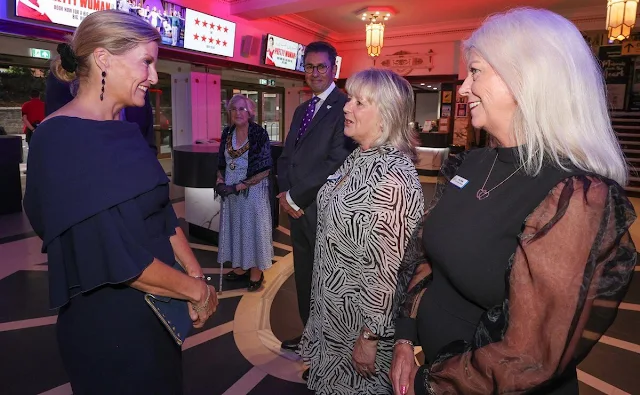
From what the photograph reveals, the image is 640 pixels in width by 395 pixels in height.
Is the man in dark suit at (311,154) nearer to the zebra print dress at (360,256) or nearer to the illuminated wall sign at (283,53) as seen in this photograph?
the zebra print dress at (360,256)

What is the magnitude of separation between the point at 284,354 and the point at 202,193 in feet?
9.04

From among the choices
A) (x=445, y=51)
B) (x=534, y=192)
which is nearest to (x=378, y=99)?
(x=534, y=192)

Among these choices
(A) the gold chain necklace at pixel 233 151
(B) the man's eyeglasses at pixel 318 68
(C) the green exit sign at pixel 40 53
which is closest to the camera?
(B) the man's eyeglasses at pixel 318 68

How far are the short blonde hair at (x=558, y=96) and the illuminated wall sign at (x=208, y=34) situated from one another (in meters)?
6.91

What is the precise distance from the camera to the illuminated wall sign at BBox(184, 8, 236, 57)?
698cm

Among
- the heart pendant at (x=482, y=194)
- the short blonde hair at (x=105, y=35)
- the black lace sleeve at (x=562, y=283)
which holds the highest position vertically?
the short blonde hair at (x=105, y=35)

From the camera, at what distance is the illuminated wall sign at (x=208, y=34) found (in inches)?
275

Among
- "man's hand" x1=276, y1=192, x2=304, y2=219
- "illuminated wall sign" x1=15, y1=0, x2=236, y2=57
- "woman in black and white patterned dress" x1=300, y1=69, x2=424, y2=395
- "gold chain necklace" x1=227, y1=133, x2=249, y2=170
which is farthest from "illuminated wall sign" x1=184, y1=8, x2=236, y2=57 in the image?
"woman in black and white patterned dress" x1=300, y1=69, x2=424, y2=395

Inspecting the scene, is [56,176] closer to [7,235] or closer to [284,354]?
[284,354]

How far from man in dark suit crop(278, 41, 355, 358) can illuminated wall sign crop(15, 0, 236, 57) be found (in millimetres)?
2937

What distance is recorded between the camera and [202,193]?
16.1ft

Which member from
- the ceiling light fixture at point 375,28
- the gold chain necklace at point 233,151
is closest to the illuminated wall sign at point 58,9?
the gold chain necklace at point 233,151

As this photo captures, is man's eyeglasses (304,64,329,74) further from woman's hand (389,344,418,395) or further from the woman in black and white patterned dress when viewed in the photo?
woman's hand (389,344,418,395)

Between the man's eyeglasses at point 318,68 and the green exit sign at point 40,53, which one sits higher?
the green exit sign at point 40,53
